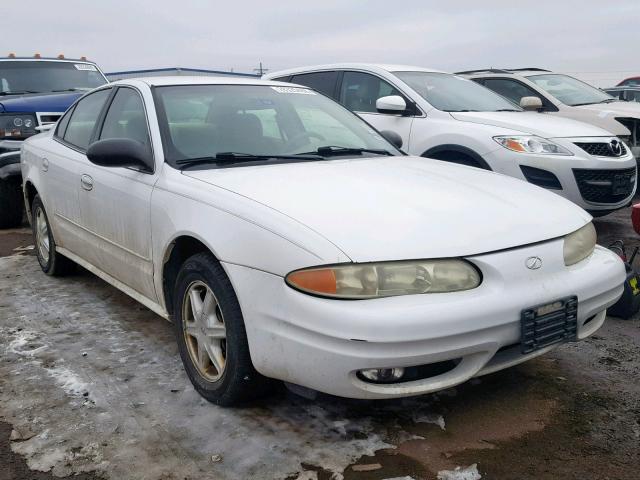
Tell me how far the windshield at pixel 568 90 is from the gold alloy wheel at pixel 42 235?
6125 mm

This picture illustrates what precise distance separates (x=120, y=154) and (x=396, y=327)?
178cm

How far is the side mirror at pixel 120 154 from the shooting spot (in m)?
3.28

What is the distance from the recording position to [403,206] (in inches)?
106

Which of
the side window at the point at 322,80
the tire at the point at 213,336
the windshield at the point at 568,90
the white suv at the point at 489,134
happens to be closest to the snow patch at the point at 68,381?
the tire at the point at 213,336

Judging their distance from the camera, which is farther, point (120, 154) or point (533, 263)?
point (120, 154)

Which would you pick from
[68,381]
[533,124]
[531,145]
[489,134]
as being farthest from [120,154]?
[533,124]

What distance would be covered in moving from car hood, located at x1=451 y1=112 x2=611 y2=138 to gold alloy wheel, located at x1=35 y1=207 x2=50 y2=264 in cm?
357

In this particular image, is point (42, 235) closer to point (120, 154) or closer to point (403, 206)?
point (120, 154)

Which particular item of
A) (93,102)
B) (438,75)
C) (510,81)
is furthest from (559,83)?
(93,102)

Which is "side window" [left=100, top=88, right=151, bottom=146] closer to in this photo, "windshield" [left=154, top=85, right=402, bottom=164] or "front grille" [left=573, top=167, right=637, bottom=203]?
"windshield" [left=154, top=85, right=402, bottom=164]

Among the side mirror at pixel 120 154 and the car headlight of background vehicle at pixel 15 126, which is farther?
the car headlight of background vehicle at pixel 15 126

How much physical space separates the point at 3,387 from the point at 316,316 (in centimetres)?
177

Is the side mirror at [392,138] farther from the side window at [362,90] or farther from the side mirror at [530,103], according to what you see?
the side mirror at [530,103]

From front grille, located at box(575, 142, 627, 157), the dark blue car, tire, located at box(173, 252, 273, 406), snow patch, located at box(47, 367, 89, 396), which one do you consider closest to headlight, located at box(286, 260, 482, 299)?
tire, located at box(173, 252, 273, 406)
